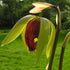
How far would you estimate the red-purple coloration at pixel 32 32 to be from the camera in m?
0.35

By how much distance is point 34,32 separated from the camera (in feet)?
1.16

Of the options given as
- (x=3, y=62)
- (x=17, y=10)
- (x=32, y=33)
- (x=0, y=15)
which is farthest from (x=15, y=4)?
(x=32, y=33)

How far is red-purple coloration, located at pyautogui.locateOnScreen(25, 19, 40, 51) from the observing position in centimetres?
35

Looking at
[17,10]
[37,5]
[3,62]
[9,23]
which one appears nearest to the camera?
[37,5]

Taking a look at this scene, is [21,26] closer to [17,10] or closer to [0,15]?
[17,10]

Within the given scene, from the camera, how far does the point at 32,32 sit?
0.36 m

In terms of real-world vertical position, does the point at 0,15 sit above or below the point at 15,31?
below

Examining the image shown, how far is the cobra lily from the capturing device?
1.01 feet

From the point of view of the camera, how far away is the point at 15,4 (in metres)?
13.7

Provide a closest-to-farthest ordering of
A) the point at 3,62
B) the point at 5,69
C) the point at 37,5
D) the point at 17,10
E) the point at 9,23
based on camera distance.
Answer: the point at 37,5, the point at 5,69, the point at 3,62, the point at 17,10, the point at 9,23

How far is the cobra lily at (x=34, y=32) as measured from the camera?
0.31 meters

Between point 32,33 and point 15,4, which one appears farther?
point 15,4

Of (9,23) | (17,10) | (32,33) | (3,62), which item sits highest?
(32,33)

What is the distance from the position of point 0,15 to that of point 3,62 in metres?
11.2
